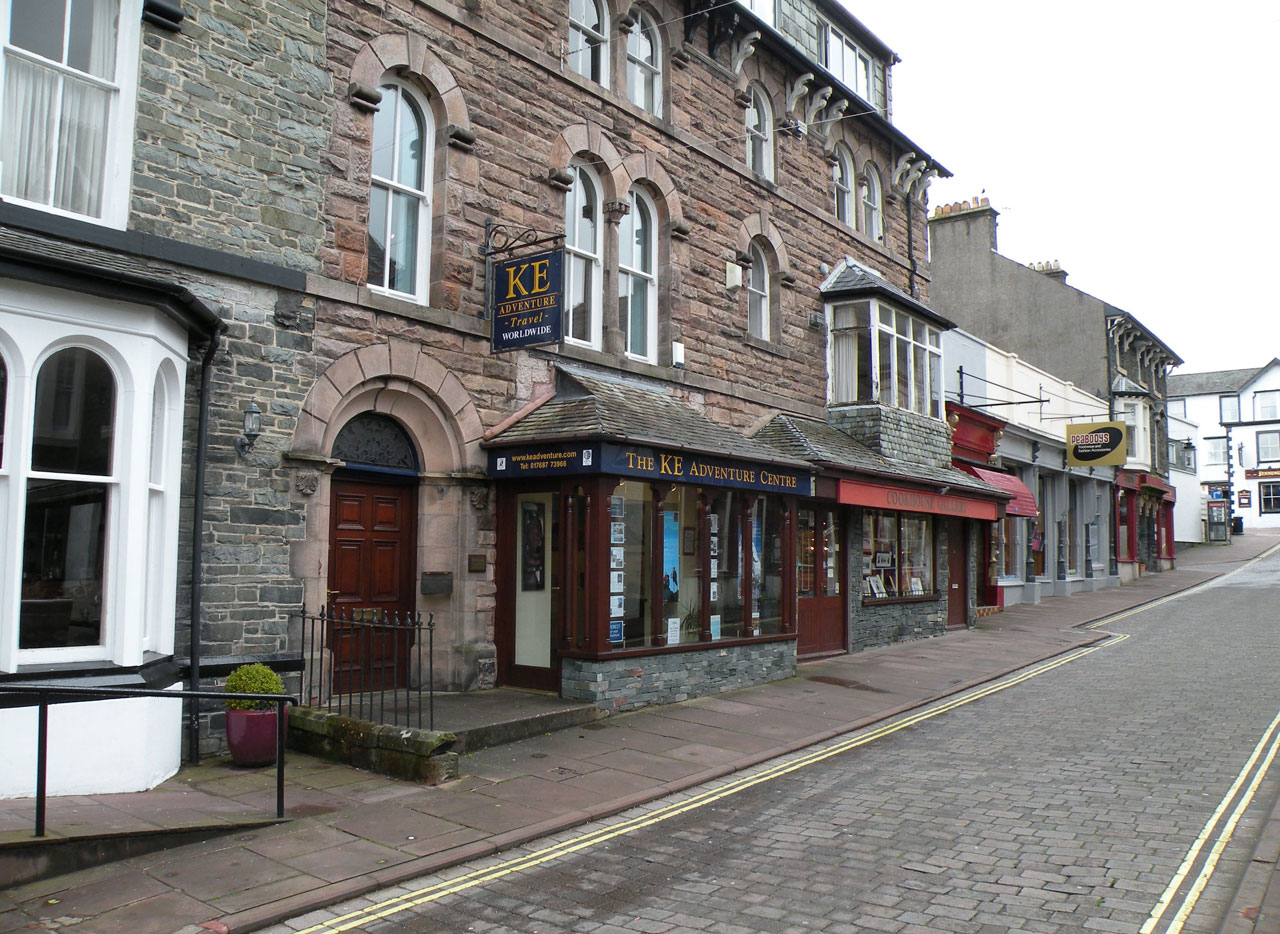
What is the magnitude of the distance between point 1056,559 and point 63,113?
27.8m

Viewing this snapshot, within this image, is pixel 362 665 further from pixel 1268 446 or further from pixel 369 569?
pixel 1268 446

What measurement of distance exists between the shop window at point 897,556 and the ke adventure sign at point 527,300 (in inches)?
351

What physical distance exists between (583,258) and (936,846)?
30.1ft

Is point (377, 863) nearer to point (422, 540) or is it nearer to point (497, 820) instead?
point (497, 820)

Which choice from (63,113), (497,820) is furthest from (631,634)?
(63,113)

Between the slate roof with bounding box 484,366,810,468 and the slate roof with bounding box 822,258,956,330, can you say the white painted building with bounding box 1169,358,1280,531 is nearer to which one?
the slate roof with bounding box 822,258,956,330

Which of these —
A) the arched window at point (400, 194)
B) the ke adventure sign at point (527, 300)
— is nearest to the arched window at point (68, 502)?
the arched window at point (400, 194)

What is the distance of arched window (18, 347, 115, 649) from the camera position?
7.10m

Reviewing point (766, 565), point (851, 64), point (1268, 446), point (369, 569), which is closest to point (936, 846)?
point (369, 569)

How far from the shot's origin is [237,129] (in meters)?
9.20

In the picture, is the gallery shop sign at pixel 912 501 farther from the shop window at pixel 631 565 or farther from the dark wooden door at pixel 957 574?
the shop window at pixel 631 565

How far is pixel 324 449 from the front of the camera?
32.1ft

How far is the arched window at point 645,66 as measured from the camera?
1424 centimetres

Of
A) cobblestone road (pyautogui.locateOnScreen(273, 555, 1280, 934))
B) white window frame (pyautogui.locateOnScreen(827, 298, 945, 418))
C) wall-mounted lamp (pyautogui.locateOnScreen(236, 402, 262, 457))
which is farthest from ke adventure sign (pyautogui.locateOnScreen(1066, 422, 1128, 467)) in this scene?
wall-mounted lamp (pyautogui.locateOnScreen(236, 402, 262, 457))
